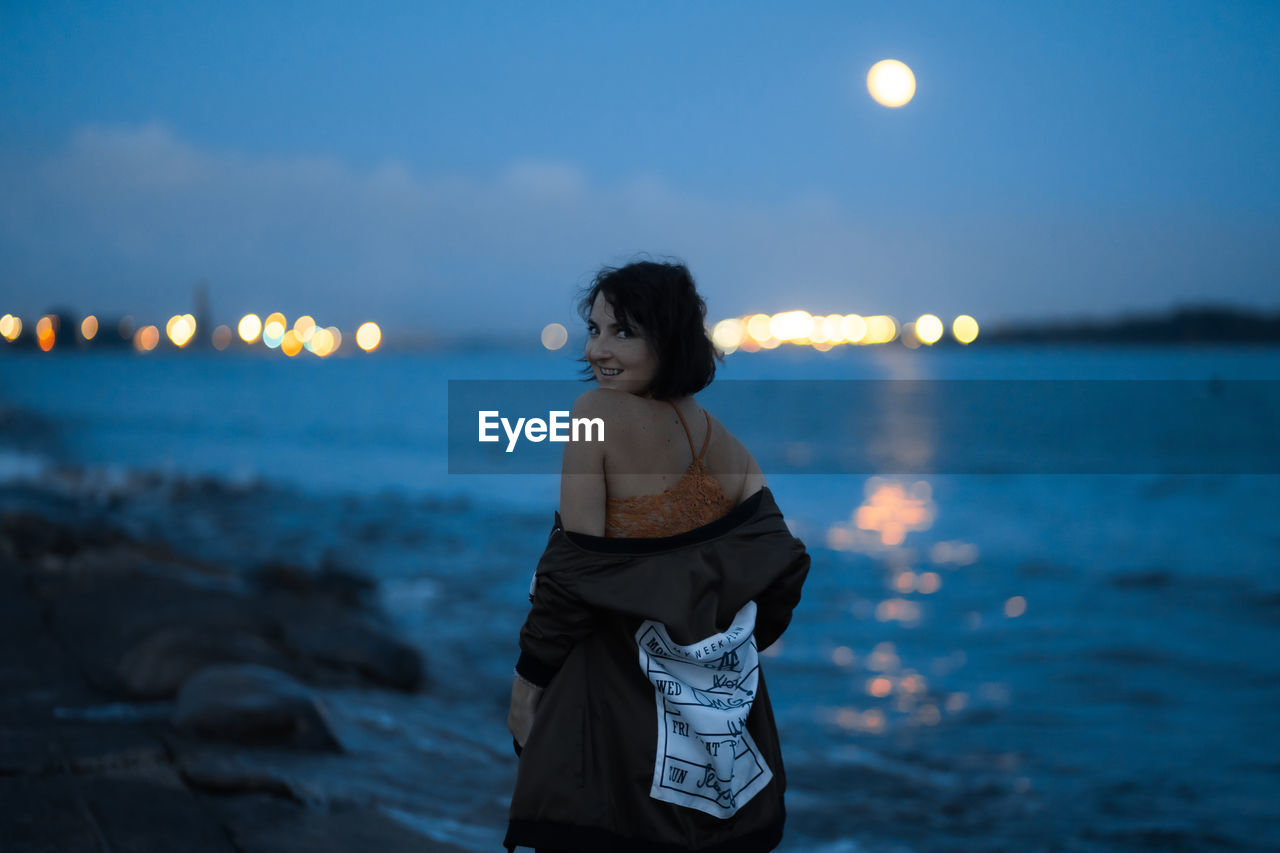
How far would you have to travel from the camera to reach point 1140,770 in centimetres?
718

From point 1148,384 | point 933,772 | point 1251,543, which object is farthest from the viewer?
point 1148,384

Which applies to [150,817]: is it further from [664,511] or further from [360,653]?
[360,653]

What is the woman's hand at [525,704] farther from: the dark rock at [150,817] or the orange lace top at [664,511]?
the dark rock at [150,817]

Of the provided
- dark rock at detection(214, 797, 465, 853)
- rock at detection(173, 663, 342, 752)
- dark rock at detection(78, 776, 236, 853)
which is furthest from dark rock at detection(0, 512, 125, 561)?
dark rock at detection(214, 797, 465, 853)

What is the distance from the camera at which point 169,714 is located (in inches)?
191

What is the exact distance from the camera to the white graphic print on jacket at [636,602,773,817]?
2227 mm

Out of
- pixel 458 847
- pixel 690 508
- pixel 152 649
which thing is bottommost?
pixel 458 847

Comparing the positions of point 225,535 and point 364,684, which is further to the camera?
point 225,535

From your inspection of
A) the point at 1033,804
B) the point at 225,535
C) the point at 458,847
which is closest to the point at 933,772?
the point at 1033,804

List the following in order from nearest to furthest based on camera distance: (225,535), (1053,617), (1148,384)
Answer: (1053,617) < (225,535) < (1148,384)

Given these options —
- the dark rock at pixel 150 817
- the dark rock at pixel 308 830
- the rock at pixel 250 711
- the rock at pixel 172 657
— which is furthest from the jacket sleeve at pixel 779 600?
the rock at pixel 172 657

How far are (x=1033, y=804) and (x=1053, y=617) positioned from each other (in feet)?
23.2

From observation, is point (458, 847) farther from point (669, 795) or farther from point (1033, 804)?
point (1033, 804)

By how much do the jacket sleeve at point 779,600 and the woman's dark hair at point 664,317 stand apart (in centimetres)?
49
